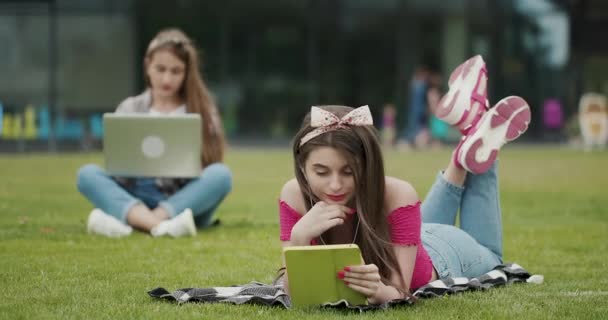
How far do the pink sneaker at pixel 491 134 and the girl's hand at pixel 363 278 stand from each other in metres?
1.27

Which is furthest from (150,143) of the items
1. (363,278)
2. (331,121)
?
(363,278)

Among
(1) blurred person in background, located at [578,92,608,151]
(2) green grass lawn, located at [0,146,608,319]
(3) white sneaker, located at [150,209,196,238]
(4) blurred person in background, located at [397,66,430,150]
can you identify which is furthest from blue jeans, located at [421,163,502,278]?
(1) blurred person in background, located at [578,92,608,151]

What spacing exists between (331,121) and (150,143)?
149 inches

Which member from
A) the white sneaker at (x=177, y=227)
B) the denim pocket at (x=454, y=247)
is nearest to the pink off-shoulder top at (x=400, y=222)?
the denim pocket at (x=454, y=247)

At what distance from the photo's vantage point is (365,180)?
465 centimetres

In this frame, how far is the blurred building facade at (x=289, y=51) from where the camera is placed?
29969 millimetres

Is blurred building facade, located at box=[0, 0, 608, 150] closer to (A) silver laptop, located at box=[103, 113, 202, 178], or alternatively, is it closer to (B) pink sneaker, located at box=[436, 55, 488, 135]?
(A) silver laptop, located at box=[103, 113, 202, 178]

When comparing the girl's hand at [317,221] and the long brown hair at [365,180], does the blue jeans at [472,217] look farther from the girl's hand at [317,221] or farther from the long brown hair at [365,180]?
the girl's hand at [317,221]

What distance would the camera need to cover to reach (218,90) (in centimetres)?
3105

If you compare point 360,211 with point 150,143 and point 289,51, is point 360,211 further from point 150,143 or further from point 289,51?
point 289,51

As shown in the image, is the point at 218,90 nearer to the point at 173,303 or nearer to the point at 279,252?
the point at 279,252

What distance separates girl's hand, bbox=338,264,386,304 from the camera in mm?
4545

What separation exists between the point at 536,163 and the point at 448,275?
14.9m

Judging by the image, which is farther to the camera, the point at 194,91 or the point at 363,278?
the point at 194,91
